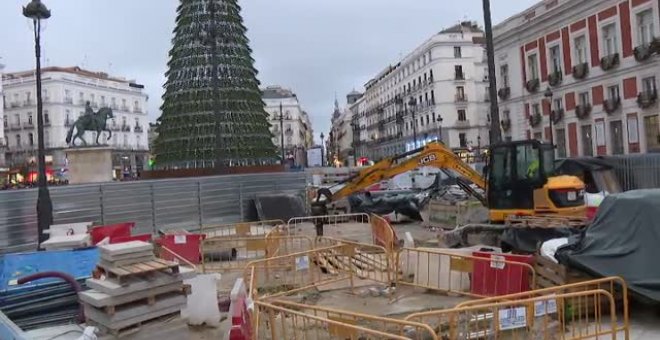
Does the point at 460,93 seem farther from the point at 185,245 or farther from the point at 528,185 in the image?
the point at 185,245

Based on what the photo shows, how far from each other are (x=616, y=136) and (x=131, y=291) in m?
33.2

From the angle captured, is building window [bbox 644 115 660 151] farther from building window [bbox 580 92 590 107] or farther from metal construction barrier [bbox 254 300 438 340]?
metal construction barrier [bbox 254 300 438 340]

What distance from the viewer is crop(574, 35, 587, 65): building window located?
3642 cm

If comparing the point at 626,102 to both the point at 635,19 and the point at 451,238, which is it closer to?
the point at 635,19

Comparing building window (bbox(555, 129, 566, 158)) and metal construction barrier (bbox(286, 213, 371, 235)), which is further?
building window (bbox(555, 129, 566, 158))

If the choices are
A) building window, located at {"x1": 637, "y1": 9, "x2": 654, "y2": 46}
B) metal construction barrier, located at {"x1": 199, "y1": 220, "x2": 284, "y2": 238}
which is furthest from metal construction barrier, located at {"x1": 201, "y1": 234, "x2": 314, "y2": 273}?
building window, located at {"x1": 637, "y1": 9, "x2": 654, "y2": 46}

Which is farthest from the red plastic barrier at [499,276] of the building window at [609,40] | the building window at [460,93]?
the building window at [460,93]

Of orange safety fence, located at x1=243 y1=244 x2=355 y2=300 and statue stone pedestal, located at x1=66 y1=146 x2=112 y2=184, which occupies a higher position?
statue stone pedestal, located at x1=66 y1=146 x2=112 y2=184

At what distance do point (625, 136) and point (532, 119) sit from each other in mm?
8605

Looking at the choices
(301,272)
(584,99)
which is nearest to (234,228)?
(301,272)

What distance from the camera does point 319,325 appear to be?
22.6 ft

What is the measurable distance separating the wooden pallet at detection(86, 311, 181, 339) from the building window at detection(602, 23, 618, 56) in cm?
3305

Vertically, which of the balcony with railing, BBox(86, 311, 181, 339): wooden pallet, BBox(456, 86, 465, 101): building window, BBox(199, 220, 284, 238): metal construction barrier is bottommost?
BBox(86, 311, 181, 339): wooden pallet

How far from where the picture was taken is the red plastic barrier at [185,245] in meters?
13.2
